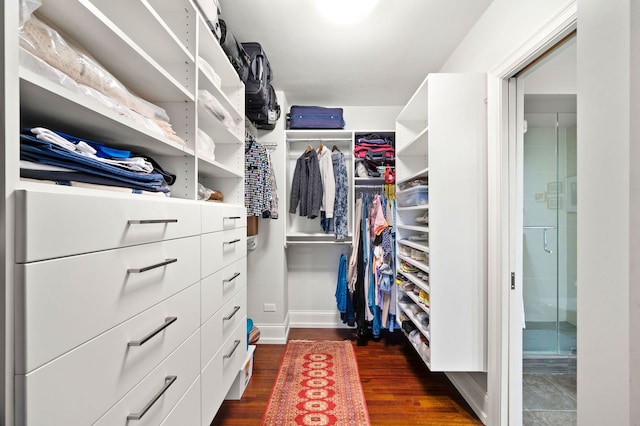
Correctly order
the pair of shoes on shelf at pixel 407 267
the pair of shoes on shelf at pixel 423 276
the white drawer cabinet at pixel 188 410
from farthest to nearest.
Answer: the pair of shoes on shelf at pixel 407 267 → the pair of shoes on shelf at pixel 423 276 → the white drawer cabinet at pixel 188 410

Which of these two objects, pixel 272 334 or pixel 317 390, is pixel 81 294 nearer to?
pixel 317 390

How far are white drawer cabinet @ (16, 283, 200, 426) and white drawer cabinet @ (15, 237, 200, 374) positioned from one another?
25mm

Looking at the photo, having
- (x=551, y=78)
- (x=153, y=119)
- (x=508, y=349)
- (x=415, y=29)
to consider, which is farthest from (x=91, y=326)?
(x=551, y=78)

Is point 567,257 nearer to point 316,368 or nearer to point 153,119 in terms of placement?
point 316,368

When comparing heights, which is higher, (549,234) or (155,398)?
(549,234)

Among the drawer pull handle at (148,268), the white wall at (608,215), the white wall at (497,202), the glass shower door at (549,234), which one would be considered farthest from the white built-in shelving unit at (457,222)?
the drawer pull handle at (148,268)

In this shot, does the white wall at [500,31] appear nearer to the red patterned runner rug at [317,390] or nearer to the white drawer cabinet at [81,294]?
the white drawer cabinet at [81,294]

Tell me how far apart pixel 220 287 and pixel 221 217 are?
0.34 metres

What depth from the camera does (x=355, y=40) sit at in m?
1.90

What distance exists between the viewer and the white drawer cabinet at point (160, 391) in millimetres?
688

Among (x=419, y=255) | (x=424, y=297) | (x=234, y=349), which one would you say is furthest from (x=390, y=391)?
(x=234, y=349)

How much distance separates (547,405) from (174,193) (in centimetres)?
245

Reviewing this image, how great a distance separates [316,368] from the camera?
2145 millimetres

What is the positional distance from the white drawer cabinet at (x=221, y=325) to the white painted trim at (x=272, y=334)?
3.53ft
